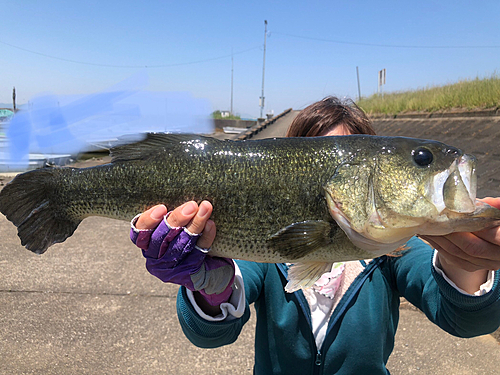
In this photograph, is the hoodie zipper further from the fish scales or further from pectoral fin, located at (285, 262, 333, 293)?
the fish scales

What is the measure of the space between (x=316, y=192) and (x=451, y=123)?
9.26 meters

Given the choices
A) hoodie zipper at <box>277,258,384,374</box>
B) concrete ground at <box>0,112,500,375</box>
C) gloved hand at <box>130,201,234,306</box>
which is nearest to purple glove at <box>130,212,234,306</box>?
gloved hand at <box>130,201,234,306</box>

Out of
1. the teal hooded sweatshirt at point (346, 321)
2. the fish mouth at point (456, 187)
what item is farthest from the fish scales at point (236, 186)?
the teal hooded sweatshirt at point (346, 321)

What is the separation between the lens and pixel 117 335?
3.28 metres

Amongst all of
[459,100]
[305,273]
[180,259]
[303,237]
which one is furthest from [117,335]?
[459,100]

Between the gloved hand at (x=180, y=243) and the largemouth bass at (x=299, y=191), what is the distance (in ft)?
0.22

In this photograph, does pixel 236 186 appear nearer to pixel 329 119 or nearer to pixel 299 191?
pixel 299 191

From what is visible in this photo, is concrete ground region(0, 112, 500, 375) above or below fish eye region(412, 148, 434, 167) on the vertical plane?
below

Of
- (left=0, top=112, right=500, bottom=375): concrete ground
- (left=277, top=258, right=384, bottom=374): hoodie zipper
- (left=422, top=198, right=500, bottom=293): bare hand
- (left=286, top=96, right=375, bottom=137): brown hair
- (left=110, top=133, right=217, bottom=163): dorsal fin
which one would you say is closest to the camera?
(left=422, top=198, right=500, bottom=293): bare hand

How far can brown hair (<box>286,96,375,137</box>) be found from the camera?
2.01 meters

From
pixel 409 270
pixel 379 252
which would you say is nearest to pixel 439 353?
pixel 409 270

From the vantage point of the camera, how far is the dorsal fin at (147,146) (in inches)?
63.3

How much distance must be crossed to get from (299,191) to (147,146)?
747 millimetres

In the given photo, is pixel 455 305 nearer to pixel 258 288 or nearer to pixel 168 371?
pixel 258 288
